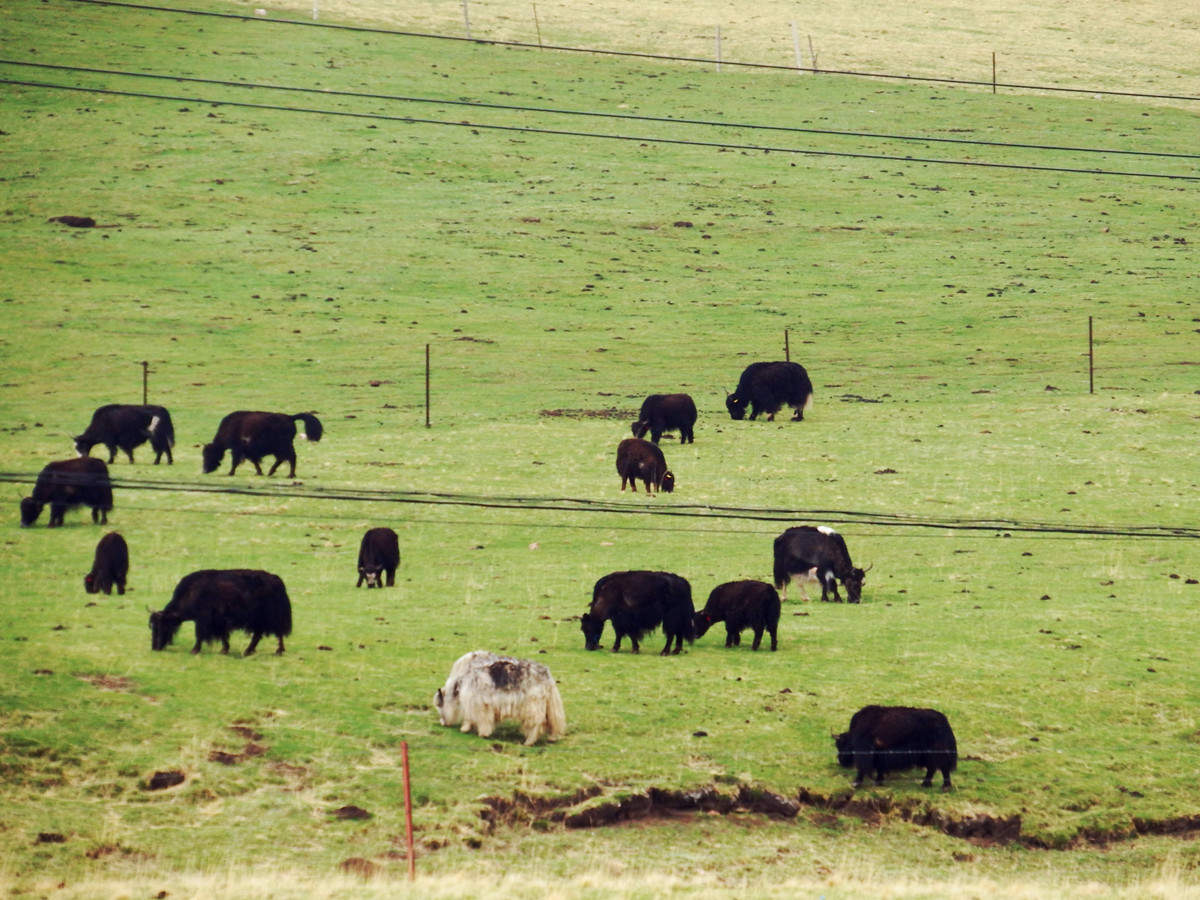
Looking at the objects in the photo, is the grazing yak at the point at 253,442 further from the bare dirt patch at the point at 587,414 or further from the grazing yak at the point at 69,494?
the bare dirt patch at the point at 587,414

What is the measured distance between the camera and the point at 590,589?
1096 inches

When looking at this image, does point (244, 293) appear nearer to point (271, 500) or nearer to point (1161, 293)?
point (271, 500)

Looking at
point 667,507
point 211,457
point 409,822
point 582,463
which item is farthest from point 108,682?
point 582,463

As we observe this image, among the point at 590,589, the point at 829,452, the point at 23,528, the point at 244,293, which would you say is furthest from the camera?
the point at 244,293

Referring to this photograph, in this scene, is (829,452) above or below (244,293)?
below

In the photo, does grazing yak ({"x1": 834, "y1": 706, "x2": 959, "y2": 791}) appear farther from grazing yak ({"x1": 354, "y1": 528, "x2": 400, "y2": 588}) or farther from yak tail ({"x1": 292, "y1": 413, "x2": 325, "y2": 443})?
yak tail ({"x1": 292, "y1": 413, "x2": 325, "y2": 443})

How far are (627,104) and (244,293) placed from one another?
31566 mm

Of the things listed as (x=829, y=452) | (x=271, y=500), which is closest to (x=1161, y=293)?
(x=829, y=452)

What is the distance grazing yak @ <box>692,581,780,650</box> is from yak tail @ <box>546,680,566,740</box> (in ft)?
16.0

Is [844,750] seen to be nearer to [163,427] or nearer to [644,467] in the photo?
[644,467]

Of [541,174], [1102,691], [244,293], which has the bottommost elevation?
[1102,691]

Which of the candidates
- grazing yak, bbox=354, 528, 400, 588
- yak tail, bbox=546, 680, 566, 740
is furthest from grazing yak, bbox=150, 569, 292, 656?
grazing yak, bbox=354, 528, 400, 588

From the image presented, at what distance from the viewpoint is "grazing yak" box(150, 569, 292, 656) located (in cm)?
2258

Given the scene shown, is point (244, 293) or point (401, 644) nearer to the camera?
point (401, 644)
